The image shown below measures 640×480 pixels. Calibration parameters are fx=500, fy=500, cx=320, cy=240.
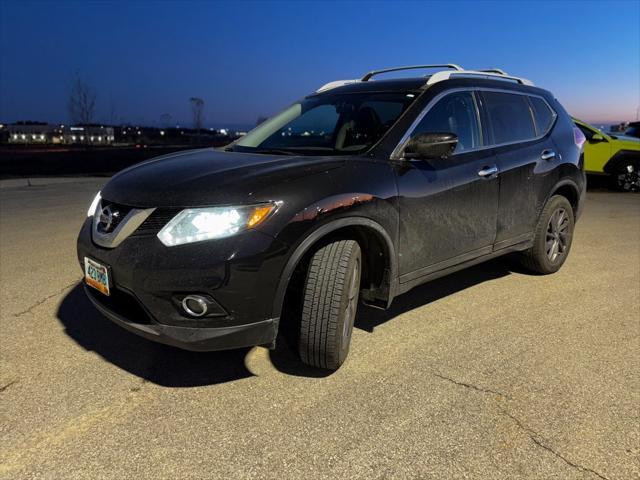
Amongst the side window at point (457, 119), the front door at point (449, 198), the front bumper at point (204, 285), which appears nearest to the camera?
the front bumper at point (204, 285)

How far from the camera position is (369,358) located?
3.17m

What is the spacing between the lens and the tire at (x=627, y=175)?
12.1m

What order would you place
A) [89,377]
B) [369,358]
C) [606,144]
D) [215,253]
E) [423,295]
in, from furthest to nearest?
1. [606,144]
2. [423,295]
3. [369,358]
4. [89,377]
5. [215,253]

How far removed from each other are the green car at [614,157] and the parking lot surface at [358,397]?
28.1 feet

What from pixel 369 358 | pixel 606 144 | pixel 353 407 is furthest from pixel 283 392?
pixel 606 144

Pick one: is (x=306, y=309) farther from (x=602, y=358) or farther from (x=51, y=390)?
(x=602, y=358)

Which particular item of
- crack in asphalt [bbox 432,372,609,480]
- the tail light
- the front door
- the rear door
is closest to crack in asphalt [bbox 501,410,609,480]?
crack in asphalt [bbox 432,372,609,480]

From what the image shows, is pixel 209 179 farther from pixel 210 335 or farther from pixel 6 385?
pixel 6 385

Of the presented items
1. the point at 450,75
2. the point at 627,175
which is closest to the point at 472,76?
the point at 450,75

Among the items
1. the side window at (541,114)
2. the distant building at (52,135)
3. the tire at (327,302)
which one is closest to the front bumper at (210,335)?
the tire at (327,302)

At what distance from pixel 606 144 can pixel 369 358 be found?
11.1 m

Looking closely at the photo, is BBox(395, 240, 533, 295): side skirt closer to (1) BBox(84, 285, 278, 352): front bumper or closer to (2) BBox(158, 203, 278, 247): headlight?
(1) BBox(84, 285, 278, 352): front bumper

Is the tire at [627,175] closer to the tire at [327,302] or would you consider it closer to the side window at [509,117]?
the side window at [509,117]

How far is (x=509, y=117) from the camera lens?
419 cm
